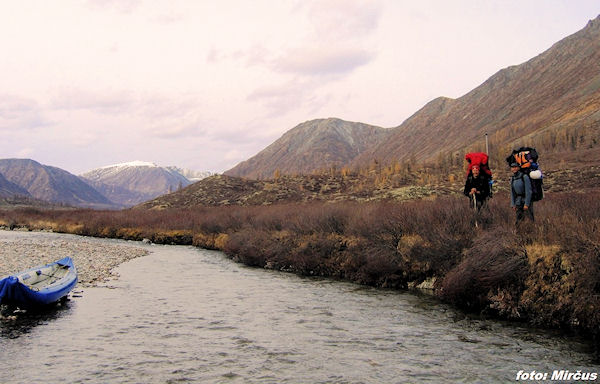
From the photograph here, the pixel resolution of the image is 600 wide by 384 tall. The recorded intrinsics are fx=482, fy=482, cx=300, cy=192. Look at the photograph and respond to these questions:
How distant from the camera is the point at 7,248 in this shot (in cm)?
3891

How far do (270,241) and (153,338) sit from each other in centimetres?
1740

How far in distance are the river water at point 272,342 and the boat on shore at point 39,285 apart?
59cm

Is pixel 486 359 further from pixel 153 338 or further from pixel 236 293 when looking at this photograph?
pixel 236 293

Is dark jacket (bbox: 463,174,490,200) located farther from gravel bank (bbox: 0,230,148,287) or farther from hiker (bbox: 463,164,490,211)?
gravel bank (bbox: 0,230,148,287)

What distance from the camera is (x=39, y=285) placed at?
2000 centimetres

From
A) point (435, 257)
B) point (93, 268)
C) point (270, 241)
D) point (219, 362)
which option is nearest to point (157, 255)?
point (93, 268)

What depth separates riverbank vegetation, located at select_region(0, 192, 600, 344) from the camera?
1403cm

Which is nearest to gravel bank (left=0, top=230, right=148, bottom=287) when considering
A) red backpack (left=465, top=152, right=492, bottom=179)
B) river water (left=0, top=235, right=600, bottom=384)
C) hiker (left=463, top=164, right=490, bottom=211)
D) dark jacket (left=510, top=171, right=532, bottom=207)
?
river water (left=0, top=235, right=600, bottom=384)

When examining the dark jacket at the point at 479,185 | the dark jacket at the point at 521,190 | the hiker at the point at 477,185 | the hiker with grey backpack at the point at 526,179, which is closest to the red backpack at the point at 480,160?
the hiker at the point at 477,185

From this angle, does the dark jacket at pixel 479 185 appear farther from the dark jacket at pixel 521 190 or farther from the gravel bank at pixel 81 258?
the gravel bank at pixel 81 258

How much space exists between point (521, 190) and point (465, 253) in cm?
307

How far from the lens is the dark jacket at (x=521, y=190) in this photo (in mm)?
17109

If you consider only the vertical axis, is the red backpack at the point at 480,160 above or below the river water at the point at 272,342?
above

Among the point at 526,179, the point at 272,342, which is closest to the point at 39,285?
the point at 272,342
